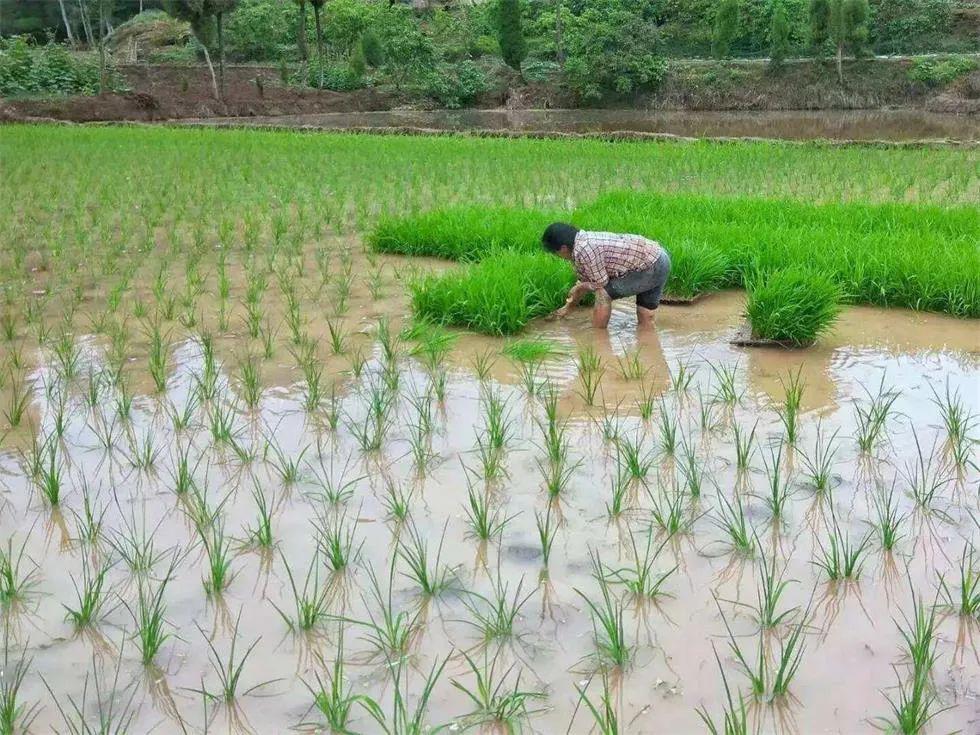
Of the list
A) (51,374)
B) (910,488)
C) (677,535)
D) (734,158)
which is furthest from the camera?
(734,158)

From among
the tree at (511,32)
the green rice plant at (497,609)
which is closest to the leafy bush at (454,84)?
the tree at (511,32)

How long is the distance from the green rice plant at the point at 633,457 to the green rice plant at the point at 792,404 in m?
0.43

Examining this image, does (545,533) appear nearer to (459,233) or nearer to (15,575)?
(15,575)

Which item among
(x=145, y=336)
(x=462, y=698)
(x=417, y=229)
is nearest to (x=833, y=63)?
(x=417, y=229)

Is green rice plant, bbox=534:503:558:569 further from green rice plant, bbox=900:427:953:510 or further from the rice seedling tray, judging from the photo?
the rice seedling tray

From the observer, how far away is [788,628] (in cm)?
184

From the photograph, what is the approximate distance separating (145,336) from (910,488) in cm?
319

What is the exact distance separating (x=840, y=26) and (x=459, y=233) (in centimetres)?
2436

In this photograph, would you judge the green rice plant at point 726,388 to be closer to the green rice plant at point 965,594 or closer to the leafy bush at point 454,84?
the green rice plant at point 965,594

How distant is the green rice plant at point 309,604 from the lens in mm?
1887

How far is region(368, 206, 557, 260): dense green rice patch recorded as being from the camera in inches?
225

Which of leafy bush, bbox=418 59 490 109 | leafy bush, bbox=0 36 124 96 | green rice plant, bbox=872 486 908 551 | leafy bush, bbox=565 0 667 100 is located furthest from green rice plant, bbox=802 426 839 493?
leafy bush, bbox=418 59 490 109

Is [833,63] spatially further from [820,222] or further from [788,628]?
[788,628]

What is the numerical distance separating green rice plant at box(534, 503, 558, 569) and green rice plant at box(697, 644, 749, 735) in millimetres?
495
